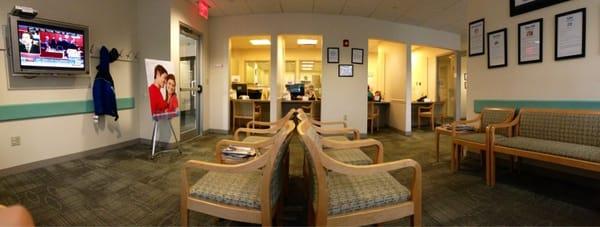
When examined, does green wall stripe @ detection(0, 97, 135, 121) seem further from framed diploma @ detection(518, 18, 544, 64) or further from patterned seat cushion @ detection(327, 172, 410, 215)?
framed diploma @ detection(518, 18, 544, 64)

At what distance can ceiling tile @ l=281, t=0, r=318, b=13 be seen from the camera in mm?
5262

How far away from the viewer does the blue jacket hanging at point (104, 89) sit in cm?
413

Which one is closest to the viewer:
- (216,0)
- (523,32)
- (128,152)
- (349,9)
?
(523,32)

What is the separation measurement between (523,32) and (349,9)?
9.78ft

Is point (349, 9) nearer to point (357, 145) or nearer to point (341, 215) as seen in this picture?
point (357, 145)

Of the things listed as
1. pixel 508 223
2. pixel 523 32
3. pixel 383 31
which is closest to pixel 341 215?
pixel 508 223

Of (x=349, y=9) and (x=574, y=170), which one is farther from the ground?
(x=349, y=9)

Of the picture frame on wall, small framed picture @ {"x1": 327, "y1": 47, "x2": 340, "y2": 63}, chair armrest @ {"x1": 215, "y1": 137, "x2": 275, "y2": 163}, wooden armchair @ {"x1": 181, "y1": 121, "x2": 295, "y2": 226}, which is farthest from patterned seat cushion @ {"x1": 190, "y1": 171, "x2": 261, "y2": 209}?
small framed picture @ {"x1": 327, "y1": 47, "x2": 340, "y2": 63}

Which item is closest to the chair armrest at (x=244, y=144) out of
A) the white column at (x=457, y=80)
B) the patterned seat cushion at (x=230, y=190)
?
the patterned seat cushion at (x=230, y=190)

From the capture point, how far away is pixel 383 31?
623 cm

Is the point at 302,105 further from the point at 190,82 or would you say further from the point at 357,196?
the point at 357,196

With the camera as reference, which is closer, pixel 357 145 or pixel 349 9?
pixel 357 145

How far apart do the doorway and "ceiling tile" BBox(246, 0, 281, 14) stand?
1265 mm

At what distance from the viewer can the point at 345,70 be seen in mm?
6070
